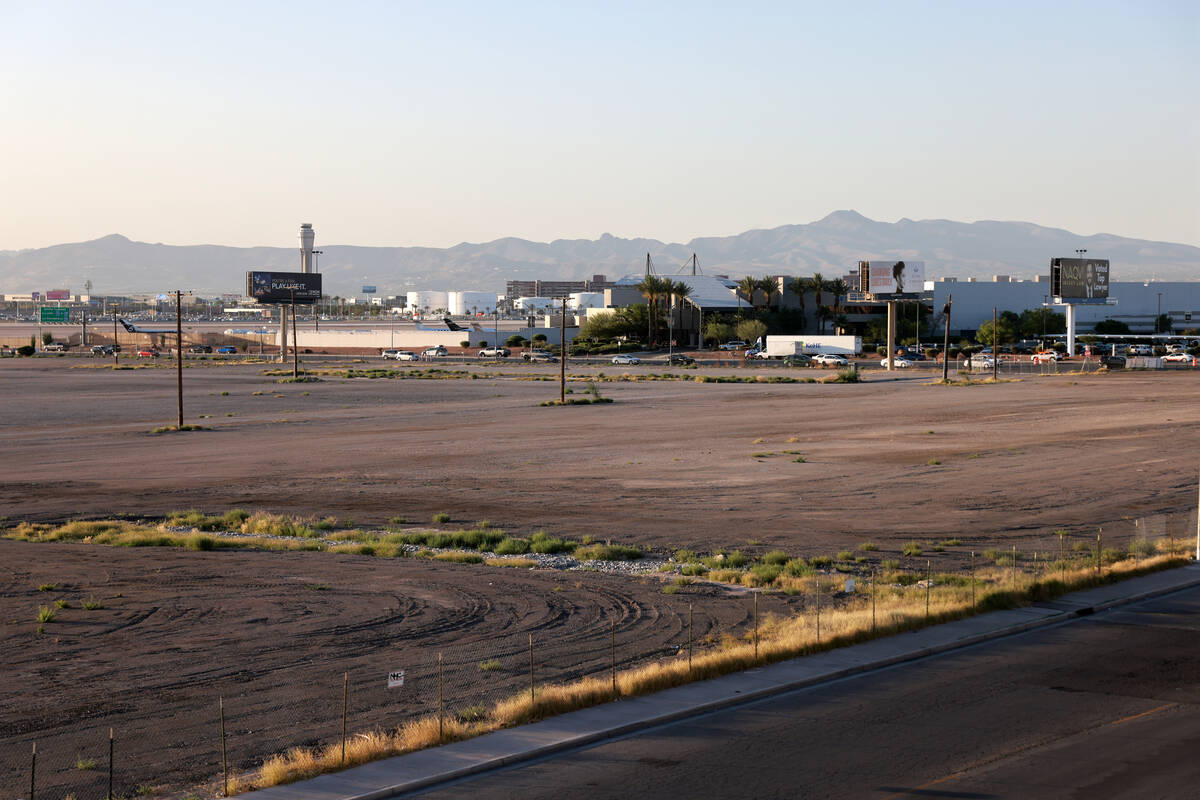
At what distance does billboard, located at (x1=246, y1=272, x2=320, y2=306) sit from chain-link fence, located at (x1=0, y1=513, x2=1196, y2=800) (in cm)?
15717

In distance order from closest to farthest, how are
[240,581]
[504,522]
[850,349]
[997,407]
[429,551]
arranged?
[240,581] < [429,551] < [504,522] < [997,407] < [850,349]

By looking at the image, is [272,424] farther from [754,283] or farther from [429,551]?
[754,283]

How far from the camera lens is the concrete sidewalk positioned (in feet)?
41.1

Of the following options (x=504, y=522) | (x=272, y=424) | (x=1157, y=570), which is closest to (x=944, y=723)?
(x=1157, y=570)

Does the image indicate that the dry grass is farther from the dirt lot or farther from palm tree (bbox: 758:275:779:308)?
palm tree (bbox: 758:275:779:308)

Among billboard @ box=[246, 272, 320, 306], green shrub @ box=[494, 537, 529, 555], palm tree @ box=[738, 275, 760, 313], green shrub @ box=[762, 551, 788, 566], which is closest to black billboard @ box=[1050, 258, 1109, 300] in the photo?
palm tree @ box=[738, 275, 760, 313]

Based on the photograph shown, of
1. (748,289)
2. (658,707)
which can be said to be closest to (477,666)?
(658,707)

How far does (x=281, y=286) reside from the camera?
185 m

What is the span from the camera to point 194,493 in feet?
125

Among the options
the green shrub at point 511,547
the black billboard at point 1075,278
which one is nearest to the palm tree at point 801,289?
the black billboard at point 1075,278

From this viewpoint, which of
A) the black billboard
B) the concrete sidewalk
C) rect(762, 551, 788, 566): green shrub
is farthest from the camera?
the black billboard

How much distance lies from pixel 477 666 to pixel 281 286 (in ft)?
577

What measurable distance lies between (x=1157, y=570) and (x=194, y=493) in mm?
28587

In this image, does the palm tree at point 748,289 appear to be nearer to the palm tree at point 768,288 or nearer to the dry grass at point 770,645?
the palm tree at point 768,288
